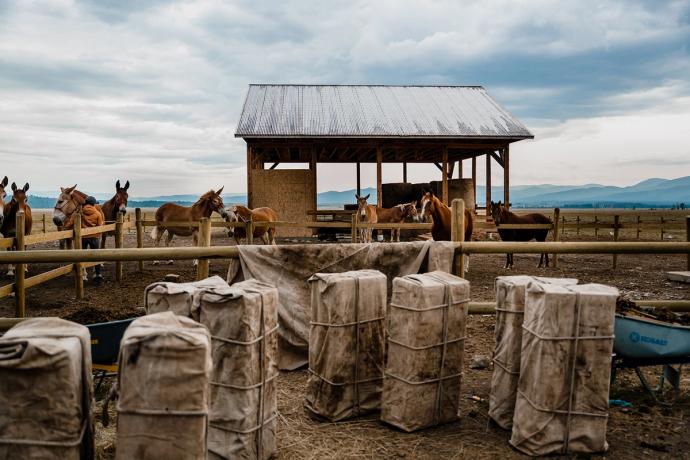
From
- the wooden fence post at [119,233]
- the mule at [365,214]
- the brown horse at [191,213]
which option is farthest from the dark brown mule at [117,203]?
the mule at [365,214]

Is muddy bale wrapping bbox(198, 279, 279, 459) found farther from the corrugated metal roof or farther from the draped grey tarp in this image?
the corrugated metal roof

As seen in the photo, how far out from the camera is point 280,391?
4.21 meters

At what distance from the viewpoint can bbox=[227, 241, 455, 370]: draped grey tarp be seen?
4.63 metres

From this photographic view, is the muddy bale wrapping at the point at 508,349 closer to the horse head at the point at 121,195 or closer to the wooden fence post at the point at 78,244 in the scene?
the wooden fence post at the point at 78,244

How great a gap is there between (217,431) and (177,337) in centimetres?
120

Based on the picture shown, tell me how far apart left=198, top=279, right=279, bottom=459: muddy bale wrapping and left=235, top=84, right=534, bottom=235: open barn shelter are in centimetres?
1327

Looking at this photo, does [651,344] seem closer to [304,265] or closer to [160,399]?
[304,265]

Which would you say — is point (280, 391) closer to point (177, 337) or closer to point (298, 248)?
point (298, 248)

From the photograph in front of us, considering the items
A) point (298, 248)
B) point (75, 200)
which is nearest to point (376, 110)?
point (75, 200)

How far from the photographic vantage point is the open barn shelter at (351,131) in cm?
1639

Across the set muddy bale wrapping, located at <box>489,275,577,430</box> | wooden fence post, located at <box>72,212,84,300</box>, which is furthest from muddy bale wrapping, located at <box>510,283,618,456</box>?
wooden fence post, located at <box>72,212,84,300</box>

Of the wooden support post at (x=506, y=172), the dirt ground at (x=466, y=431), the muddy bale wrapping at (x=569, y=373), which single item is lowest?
the dirt ground at (x=466, y=431)

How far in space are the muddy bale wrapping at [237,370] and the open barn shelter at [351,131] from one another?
43.5 ft

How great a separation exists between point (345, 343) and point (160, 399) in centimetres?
176
